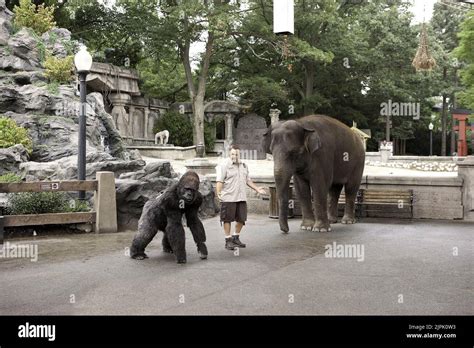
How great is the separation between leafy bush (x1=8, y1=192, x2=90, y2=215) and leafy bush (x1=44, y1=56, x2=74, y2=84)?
1015 cm

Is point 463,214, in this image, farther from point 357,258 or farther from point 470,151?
point 470,151

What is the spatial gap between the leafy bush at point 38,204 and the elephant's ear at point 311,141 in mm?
4823

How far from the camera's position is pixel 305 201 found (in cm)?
1110

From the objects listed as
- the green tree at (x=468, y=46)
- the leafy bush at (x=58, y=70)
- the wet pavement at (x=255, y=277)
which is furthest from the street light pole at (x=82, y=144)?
the green tree at (x=468, y=46)

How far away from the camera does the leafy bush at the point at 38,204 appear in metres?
10.7

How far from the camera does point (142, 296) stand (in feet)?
19.2

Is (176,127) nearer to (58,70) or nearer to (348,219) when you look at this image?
(58,70)

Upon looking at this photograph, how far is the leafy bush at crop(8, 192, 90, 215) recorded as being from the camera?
10.7 metres

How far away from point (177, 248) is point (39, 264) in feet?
6.65

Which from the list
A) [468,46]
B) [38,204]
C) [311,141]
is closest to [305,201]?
[311,141]

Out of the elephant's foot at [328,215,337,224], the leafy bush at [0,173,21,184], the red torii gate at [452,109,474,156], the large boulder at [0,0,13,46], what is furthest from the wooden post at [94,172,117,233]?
the red torii gate at [452,109,474,156]

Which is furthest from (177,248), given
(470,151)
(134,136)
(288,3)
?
(470,151)

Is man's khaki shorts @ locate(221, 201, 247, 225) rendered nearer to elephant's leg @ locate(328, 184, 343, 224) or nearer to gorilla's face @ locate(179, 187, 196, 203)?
gorilla's face @ locate(179, 187, 196, 203)

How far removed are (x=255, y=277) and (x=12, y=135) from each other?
1080 centimetres
